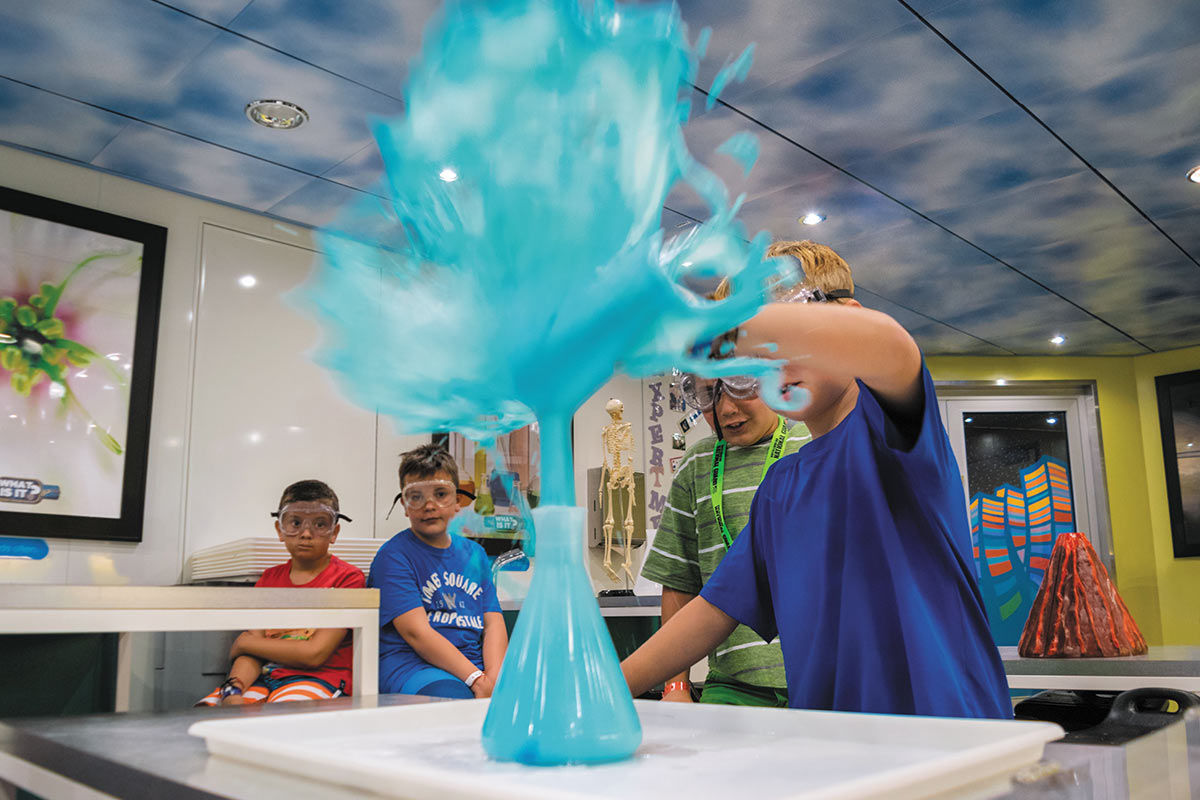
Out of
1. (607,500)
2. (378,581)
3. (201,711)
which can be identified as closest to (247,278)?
(378,581)

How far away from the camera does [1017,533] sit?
6629 mm

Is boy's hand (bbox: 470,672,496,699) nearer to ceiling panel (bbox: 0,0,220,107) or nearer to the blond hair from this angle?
the blond hair

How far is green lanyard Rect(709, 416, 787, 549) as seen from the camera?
1.72 m

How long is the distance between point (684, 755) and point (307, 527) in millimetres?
2922

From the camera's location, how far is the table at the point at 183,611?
3.66ft

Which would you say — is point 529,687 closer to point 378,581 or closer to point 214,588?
point 214,588

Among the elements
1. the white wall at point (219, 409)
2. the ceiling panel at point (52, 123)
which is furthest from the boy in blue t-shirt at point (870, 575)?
the ceiling panel at point (52, 123)

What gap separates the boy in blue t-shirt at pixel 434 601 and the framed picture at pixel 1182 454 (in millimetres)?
5406

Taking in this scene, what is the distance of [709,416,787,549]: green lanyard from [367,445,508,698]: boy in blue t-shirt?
1184 mm

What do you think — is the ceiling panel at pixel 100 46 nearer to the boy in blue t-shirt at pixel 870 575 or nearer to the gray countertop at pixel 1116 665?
the boy in blue t-shirt at pixel 870 575

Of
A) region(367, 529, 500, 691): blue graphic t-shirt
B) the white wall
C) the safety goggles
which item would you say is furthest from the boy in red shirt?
the safety goggles

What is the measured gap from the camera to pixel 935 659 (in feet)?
2.80

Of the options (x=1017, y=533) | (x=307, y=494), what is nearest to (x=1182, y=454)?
(x=1017, y=533)

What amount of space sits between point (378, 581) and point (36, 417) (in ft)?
5.28
